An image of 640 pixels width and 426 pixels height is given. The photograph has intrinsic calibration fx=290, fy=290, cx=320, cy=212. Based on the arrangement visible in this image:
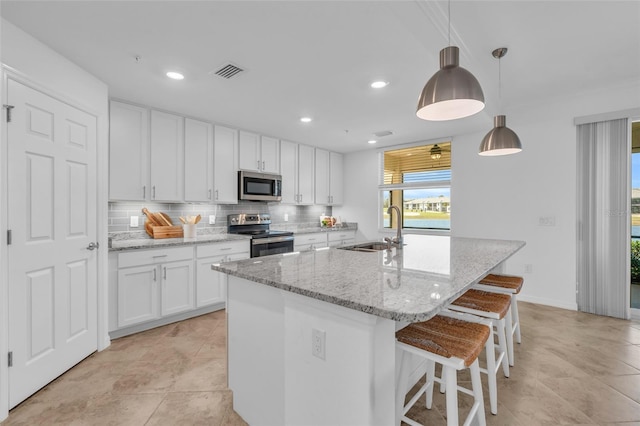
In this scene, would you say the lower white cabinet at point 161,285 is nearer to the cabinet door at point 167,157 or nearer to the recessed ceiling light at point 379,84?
the cabinet door at point 167,157

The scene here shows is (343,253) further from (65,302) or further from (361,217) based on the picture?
(361,217)

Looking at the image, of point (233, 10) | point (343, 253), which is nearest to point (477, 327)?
point (343, 253)

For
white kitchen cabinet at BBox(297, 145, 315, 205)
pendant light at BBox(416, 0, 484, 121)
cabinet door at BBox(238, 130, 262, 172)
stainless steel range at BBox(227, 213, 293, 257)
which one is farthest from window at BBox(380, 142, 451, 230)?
pendant light at BBox(416, 0, 484, 121)

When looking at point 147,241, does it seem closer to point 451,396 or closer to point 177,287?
point 177,287

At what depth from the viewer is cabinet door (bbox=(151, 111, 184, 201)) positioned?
126 inches

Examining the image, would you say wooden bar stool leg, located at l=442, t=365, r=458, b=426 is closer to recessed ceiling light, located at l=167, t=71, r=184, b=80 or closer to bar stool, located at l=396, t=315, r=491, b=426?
bar stool, located at l=396, t=315, r=491, b=426

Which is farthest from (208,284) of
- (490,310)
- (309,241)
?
(490,310)

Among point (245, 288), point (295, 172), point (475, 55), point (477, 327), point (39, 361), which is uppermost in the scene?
point (475, 55)

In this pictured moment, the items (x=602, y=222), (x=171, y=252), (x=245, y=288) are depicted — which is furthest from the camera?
(x=602, y=222)

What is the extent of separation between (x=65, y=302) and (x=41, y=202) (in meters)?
0.77

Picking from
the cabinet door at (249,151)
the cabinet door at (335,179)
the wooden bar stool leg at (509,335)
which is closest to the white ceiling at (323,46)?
the cabinet door at (249,151)

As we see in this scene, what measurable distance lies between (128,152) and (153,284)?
1385mm

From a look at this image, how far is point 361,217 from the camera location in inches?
220

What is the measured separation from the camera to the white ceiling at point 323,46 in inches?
68.7
